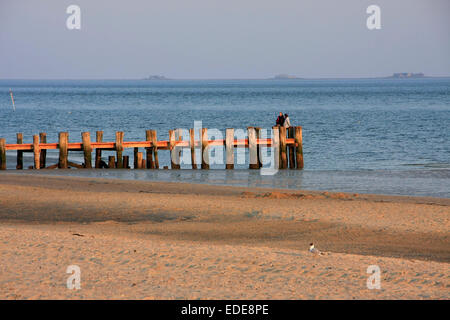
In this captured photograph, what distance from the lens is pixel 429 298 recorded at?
761 centimetres

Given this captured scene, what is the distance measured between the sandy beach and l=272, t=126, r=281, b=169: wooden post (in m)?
6.72

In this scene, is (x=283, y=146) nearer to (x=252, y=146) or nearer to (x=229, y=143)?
(x=252, y=146)

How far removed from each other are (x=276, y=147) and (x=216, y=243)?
49.0 feet

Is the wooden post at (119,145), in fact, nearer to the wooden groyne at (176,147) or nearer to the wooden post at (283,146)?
the wooden groyne at (176,147)

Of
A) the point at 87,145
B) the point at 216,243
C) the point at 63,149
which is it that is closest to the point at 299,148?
the point at 87,145

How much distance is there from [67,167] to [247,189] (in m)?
8.92

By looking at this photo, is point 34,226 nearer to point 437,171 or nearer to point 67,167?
point 67,167

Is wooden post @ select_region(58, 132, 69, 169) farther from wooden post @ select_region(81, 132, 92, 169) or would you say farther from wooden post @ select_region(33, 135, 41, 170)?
wooden post @ select_region(33, 135, 41, 170)

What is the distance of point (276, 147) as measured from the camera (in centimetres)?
2611

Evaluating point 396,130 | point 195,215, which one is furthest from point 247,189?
point 396,130

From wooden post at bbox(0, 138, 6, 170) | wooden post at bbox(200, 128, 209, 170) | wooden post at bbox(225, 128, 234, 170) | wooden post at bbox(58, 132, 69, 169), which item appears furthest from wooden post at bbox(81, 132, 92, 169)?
wooden post at bbox(225, 128, 234, 170)

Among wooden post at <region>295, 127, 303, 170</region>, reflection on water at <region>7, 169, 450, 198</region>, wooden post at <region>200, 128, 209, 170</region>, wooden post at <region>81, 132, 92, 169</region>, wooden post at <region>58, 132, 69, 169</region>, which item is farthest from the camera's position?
wooden post at <region>295, 127, 303, 170</region>

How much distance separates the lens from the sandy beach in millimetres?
7984
